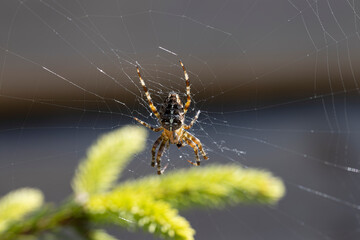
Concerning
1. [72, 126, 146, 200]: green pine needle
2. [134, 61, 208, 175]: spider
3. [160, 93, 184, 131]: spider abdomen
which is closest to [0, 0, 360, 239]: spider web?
[134, 61, 208, 175]: spider

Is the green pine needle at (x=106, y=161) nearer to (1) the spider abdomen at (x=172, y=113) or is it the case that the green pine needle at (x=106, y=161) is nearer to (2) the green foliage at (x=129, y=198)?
(2) the green foliage at (x=129, y=198)

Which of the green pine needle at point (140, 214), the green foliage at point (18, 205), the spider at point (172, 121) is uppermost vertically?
the spider at point (172, 121)

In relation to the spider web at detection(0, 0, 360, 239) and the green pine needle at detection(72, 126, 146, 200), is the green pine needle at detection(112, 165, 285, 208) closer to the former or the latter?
the green pine needle at detection(72, 126, 146, 200)

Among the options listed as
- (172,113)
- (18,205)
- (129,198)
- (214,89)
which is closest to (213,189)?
(129,198)

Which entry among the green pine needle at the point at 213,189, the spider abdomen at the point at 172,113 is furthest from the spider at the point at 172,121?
the green pine needle at the point at 213,189

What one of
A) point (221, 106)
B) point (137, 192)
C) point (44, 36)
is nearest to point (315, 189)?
point (221, 106)

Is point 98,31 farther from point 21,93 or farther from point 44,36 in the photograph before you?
point 21,93
